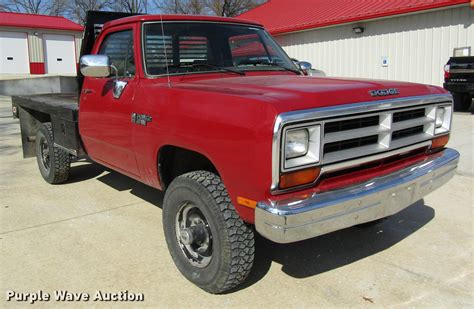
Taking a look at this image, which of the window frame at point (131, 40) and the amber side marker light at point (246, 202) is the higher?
the window frame at point (131, 40)

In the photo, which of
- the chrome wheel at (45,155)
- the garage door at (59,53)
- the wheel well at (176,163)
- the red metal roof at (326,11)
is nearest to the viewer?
the wheel well at (176,163)

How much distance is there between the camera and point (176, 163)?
376cm

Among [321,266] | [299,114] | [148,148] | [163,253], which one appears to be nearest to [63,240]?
[163,253]

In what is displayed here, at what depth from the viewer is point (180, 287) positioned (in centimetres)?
337

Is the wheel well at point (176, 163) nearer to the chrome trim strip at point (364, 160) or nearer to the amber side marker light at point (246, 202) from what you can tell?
the amber side marker light at point (246, 202)

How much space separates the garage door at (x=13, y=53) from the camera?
31875 mm

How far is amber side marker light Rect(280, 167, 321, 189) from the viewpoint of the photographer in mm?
2709

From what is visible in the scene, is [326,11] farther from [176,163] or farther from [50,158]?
[176,163]

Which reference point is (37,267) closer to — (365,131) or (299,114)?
(299,114)

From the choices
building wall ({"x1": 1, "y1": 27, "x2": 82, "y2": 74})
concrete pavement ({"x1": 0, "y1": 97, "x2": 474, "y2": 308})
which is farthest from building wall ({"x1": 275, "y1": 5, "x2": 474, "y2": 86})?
building wall ({"x1": 1, "y1": 27, "x2": 82, "y2": 74})

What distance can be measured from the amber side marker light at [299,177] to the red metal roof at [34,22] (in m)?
33.7

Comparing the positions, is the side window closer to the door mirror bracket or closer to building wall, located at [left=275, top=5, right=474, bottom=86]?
the door mirror bracket

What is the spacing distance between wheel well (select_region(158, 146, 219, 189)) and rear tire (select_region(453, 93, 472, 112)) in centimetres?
1040

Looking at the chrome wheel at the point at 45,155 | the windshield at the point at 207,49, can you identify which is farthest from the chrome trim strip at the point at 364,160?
the chrome wheel at the point at 45,155
